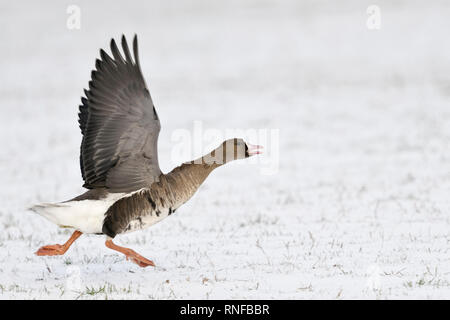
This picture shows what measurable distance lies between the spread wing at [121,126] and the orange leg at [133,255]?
1.83ft

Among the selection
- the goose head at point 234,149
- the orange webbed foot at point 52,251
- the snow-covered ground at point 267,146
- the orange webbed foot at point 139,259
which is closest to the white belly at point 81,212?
the orange webbed foot at point 52,251

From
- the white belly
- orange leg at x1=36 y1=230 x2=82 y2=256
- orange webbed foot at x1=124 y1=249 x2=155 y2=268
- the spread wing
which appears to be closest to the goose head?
the spread wing

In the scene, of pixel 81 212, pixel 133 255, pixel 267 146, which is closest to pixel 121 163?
pixel 81 212

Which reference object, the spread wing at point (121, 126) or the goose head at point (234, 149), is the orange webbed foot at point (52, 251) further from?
the goose head at point (234, 149)

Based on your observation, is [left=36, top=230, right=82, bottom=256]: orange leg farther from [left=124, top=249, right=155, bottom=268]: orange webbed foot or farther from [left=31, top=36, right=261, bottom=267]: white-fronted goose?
[left=124, top=249, right=155, bottom=268]: orange webbed foot

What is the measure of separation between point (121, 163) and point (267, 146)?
12.5 metres

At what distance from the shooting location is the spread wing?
20.0 feet

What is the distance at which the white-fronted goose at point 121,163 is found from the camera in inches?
240

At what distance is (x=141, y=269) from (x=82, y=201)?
3.47ft

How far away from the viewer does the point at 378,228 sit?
8812mm

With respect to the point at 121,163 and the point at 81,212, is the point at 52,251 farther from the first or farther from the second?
the point at 121,163

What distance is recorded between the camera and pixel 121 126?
6129 millimetres

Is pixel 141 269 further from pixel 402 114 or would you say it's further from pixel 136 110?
pixel 402 114
